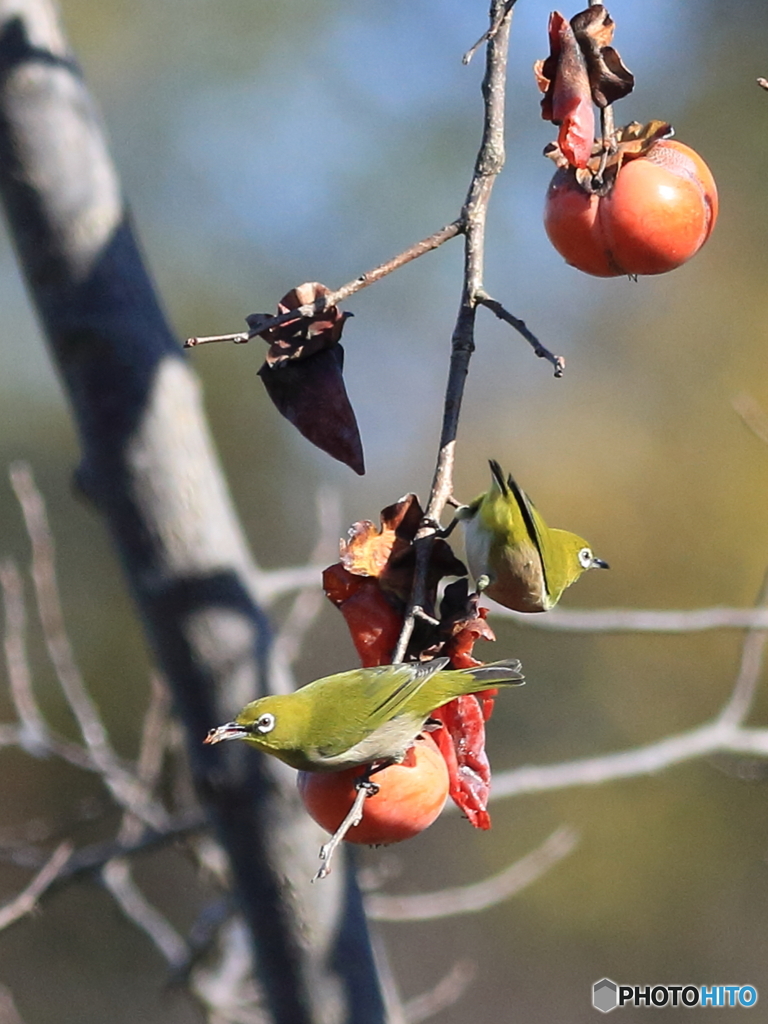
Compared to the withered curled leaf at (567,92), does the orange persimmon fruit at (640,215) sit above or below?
below

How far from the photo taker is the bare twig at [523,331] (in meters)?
1.15

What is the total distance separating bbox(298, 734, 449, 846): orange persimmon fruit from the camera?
1222 millimetres

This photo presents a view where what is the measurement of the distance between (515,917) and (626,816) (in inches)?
47.6

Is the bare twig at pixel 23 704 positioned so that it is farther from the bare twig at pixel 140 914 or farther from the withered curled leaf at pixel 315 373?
the withered curled leaf at pixel 315 373

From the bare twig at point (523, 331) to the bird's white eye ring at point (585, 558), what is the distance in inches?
21.8

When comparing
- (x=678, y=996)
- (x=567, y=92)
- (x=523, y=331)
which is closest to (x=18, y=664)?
(x=567, y=92)

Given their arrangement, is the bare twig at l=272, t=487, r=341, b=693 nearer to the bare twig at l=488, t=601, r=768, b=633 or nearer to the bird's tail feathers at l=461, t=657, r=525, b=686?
the bare twig at l=488, t=601, r=768, b=633

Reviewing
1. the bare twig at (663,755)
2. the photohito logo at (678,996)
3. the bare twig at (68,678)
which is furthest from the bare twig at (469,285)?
the photohito logo at (678,996)

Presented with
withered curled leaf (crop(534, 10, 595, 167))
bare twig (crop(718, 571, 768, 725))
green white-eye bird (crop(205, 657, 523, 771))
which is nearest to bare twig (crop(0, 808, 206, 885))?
bare twig (crop(718, 571, 768, 725))

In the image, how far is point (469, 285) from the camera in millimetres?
1223

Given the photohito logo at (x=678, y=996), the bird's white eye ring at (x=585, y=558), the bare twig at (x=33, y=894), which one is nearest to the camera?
the bird's white eye ring at (x=585, y=558)

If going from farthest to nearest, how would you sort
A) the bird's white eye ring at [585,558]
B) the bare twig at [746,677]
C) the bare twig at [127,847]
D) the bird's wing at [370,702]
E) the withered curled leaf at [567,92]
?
the bare twig at [746,677] → the bare twig at [127,847] → the bird's white eye ring at [585,558] → the withered curled leaf at [567,92] → the bird's wing at [370,702]

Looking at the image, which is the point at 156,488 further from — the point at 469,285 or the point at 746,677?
the point at 746,677

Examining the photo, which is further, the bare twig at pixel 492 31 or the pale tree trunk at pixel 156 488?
the pale tree trunk at pixel 156 488
